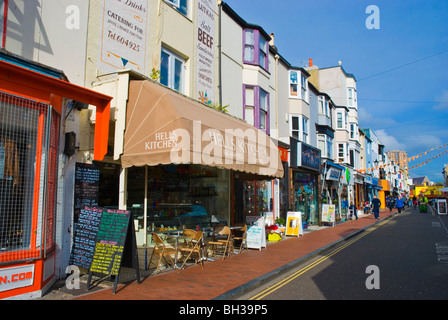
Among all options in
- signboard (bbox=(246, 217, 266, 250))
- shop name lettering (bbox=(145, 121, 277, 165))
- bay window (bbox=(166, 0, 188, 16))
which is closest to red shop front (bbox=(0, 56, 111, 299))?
shop name lettering (bbox=(145, 121, 277, 165))

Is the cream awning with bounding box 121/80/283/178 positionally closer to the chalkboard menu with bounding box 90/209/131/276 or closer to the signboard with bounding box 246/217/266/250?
the chalkboard menu with bounding box 90/209/131/276

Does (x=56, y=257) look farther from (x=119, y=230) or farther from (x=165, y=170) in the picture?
(x=165, y=170)

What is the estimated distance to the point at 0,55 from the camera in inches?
220

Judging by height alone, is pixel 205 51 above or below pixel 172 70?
above

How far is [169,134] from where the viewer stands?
6883 mm

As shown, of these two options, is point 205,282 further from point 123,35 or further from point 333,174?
point 333,174

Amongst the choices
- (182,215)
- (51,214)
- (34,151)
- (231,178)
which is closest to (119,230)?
(51,214)

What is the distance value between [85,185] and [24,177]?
1641mm

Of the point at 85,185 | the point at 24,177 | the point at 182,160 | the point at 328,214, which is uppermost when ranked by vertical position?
the point at 182,160

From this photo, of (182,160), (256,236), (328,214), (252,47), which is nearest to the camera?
(182,160)

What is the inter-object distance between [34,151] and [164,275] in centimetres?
371

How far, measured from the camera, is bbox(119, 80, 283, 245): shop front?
23.0 feet

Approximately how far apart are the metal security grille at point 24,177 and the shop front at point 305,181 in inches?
565

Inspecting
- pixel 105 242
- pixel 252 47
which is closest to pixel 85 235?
pixel 105 242
